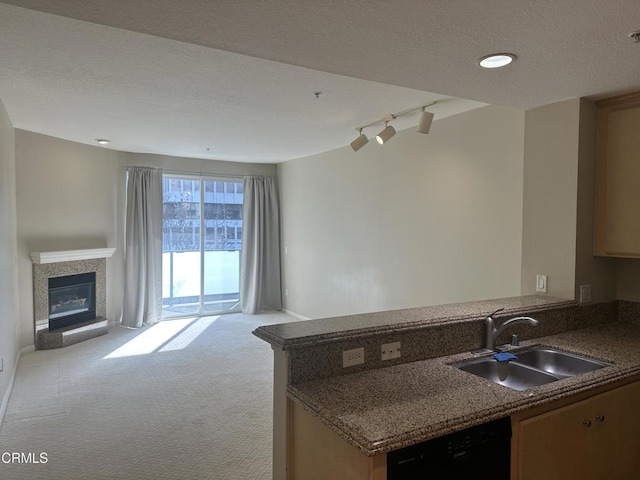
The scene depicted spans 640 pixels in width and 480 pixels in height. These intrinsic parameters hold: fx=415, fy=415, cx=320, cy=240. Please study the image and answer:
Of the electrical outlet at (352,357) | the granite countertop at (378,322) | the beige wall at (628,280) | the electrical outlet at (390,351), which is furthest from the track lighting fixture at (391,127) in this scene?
the electrical outlet at (352,357)

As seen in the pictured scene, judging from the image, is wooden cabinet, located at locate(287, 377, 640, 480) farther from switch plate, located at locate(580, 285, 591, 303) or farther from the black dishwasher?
switch plate, located at locate(580, 285, 591, 303)

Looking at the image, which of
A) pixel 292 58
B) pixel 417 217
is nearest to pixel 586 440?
pixel 292 58

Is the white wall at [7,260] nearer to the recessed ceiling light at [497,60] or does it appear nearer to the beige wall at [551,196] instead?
the recessed ceiling light at [497,60]

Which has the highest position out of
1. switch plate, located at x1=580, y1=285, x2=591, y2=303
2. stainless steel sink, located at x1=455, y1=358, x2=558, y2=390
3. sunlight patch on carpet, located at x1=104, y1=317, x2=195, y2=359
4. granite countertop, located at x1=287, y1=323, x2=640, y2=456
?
switch plate, located at x1=580, y1=285, x2=591, y2=303

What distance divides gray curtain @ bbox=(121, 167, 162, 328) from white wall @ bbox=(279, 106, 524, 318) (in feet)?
7.38

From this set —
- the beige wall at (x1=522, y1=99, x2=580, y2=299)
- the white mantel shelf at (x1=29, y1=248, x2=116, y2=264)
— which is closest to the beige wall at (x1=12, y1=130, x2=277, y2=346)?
the white mantel shelf at (x1=29, y1=248, x2=116, y2=264)

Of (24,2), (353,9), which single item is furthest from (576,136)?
(24,2)

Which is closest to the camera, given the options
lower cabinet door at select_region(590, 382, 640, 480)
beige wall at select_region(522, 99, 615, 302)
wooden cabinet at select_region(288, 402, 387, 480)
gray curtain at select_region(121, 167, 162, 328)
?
wooden cabinet at select_region(288, 402, 387, 480)

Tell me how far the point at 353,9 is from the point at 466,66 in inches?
31.4

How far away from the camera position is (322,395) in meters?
1.63

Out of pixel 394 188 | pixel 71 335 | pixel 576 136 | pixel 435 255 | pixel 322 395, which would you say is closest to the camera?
pixel 322 395

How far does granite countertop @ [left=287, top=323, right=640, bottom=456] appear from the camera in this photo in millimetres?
1372

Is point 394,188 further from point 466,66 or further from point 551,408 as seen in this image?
point 551,408

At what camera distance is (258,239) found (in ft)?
23.1
